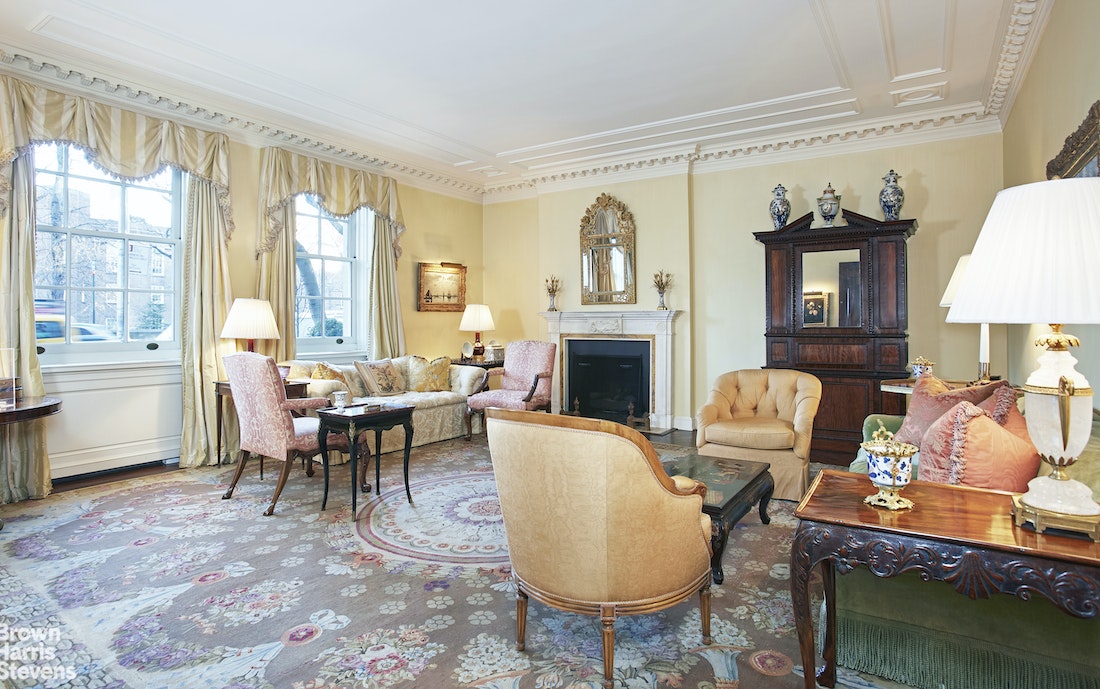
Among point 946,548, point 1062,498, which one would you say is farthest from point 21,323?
point 1062,498

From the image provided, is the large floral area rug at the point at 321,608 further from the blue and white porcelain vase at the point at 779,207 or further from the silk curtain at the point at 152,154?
the blue and white porcelain vase at the point at 779,207

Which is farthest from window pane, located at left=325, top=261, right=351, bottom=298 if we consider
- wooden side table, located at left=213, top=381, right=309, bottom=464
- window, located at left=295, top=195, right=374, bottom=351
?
wooden side table, located at left=213, top=381, right=309, bottom=464

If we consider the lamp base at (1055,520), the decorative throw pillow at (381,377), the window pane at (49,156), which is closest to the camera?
the lamp base at (1055,520)

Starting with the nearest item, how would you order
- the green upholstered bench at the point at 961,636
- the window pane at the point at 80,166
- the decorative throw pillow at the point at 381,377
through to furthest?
the green upholstered bench at the point at 961,636, the window pane at the point at 80,166, the decorative throw pillow at the point at 381,377

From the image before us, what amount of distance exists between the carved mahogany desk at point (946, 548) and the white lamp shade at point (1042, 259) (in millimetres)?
545

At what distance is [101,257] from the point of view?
4.48 m

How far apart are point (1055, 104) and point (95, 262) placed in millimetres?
6518

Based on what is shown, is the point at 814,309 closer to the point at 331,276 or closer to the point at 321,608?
the point at 321,608

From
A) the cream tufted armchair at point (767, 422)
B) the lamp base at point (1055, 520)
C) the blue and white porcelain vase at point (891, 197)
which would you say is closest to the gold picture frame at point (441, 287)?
the cream tufted armchair at point (767, 422)

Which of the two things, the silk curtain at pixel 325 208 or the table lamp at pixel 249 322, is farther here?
the silk curtain at pixel 325 208

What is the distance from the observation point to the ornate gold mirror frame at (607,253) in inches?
261

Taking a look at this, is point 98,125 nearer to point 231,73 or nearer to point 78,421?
point 231,73

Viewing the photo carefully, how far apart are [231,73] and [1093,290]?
16.6 feet

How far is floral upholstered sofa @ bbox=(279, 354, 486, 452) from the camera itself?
5066 millimetres
